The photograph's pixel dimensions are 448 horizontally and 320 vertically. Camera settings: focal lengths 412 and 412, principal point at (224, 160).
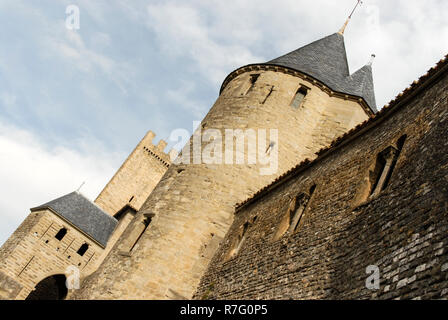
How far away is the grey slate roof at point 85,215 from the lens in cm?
2303

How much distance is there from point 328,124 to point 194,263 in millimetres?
6992

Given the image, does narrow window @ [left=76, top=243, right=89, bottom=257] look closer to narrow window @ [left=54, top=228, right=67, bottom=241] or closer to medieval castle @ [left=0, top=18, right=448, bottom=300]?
medieval castle @ [left=0, top=18, right=448, bottom=300]

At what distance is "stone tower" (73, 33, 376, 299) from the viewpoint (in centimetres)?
1088

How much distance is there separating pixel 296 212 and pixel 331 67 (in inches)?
398

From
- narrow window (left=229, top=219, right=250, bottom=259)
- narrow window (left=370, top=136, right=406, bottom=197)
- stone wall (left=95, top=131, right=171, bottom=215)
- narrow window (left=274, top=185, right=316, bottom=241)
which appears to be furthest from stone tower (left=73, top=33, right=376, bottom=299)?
stone wall (left=95, top=131, right=171, bottom=215)

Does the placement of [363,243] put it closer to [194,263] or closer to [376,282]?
[376,282]

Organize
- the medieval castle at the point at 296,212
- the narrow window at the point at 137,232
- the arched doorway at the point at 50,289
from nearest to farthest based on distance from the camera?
the medieval castle at the point at 296,212 → the narrow window at the point at 137,232 → the arched doorway at the point at 50,289

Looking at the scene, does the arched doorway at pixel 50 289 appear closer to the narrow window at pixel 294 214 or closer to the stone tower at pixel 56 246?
the stone tower at pixel 56 246

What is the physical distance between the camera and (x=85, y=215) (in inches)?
962

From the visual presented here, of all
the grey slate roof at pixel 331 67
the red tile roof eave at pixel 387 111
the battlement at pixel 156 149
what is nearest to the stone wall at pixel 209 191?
the grey slate roof at pixel 331 67

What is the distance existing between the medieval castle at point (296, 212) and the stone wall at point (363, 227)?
0.08 ft

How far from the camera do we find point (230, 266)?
31.7 feet

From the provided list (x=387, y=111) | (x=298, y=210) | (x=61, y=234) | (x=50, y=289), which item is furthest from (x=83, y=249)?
(x=387, y=111)
